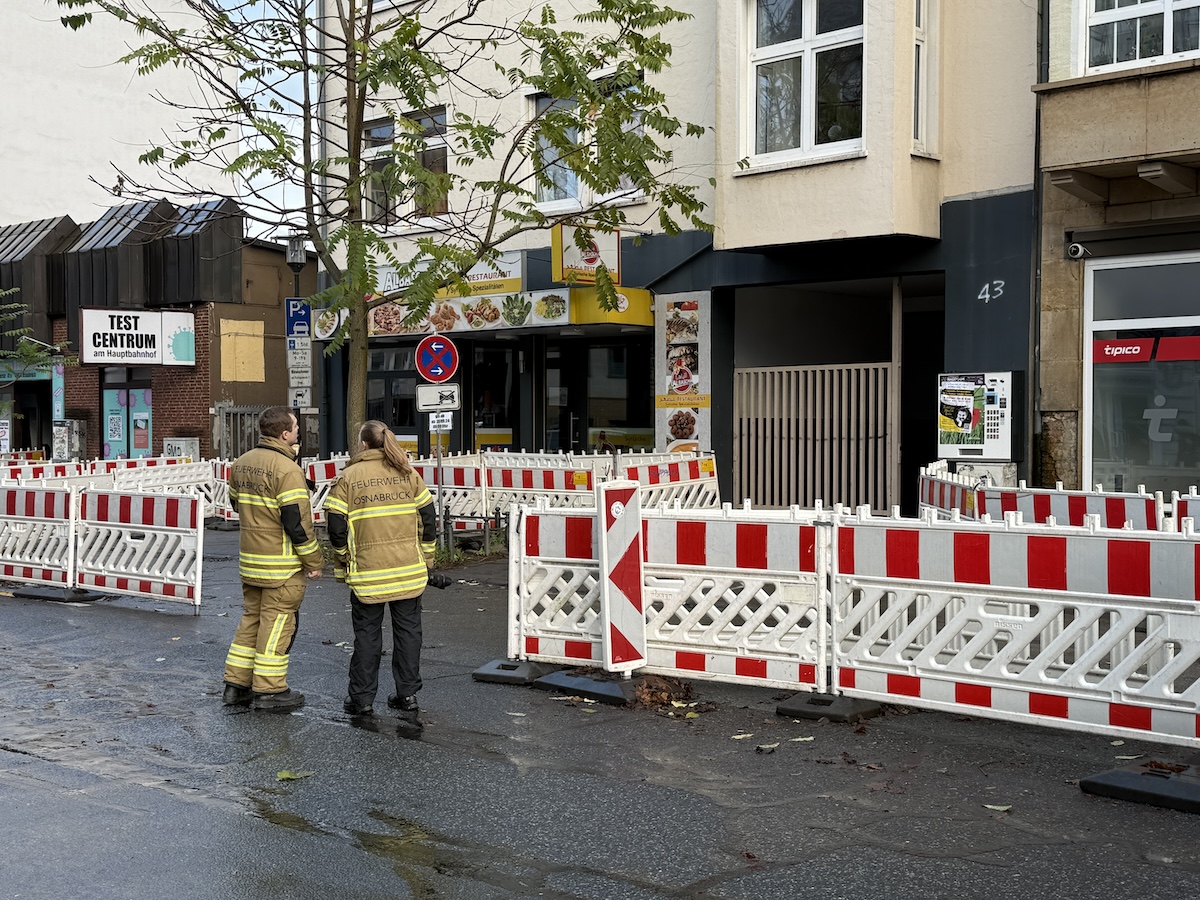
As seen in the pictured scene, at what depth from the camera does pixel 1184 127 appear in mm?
13305

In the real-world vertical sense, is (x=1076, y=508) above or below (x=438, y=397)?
below

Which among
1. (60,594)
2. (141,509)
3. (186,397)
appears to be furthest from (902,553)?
(186,397)

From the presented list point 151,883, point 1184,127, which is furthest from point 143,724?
point 1184,127

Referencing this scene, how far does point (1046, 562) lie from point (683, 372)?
12874 mm

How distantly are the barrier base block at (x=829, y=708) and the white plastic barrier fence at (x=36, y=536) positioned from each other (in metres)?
8.69

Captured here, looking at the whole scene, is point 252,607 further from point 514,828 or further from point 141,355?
point 141,355

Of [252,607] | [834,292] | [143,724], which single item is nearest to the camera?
[143,724]

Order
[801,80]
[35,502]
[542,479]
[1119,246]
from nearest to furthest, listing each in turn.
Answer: [35,502] < [1119,246] < [801,80] < [542,479]

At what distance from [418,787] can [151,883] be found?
159cm

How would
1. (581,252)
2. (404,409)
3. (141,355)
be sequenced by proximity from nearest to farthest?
(581,252) < (404,409) < (141,355)

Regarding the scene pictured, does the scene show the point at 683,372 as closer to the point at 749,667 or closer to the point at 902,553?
the point at 749,667

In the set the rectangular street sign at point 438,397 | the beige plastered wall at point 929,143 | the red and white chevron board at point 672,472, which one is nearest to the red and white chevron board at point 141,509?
the rectangular street sign at point 438,397

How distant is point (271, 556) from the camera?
8.14 meters

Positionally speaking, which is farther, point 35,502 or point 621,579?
point 35,502
